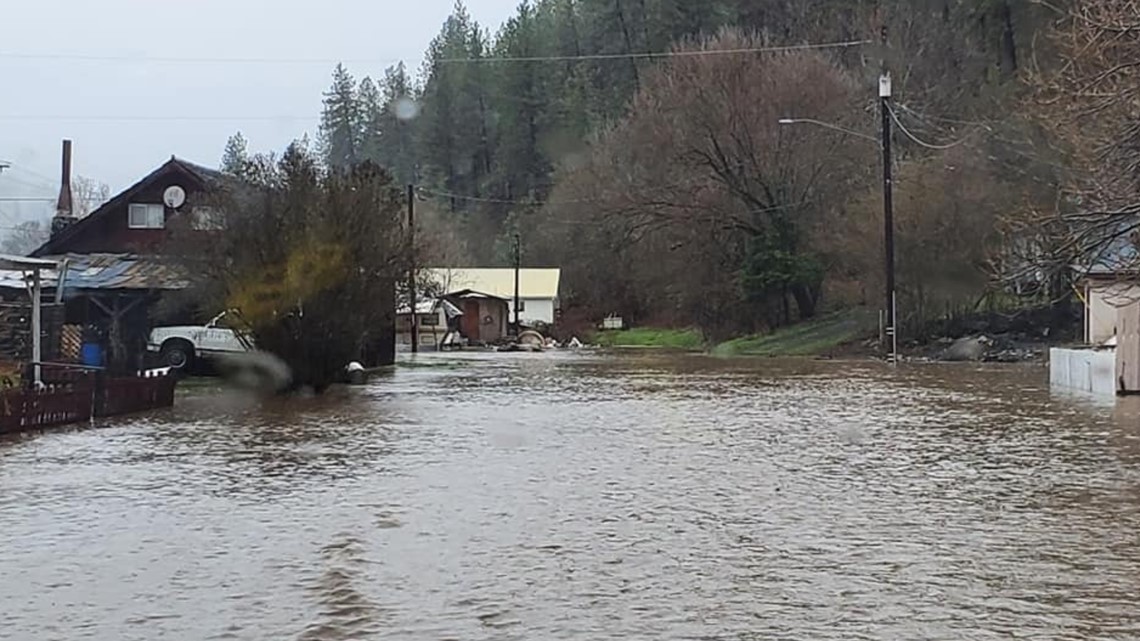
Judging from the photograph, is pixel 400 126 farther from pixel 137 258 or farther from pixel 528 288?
pixel 137 258

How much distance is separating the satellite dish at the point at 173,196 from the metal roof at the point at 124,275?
4.89m

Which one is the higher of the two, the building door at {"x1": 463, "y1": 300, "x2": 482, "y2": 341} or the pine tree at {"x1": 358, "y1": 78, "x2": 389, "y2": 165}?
the pine tree at {"x1": 358, "y1": 78, "x2": 389, "y2": 165}

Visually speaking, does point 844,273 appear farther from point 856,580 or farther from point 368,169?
point 856,580

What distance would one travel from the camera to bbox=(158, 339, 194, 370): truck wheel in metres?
32.3

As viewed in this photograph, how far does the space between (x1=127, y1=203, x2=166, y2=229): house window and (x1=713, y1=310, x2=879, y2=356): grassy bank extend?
19.0 meters

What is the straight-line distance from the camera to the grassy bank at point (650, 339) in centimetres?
6275

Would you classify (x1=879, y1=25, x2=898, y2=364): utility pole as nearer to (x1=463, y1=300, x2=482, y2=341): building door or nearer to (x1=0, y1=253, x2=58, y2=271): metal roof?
(x1=0, y1=253, x2=58, y2=271): metal roof

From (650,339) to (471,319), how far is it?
11996mm

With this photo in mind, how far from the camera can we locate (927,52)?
192 ft

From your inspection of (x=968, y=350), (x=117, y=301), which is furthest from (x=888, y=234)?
(x=117, y=301)

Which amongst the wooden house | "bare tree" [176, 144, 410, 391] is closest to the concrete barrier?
"bare tree" [176, 144, 410, 391]

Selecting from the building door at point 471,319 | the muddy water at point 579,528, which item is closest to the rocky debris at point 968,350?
the muddy water at point 579,528

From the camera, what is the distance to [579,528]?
10602 mm

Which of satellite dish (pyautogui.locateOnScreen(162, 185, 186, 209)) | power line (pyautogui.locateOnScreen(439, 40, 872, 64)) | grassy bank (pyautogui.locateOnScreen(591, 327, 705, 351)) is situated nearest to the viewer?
satellite dish (pyautogui.locateOnScreen(162, 185, 186, 209))
